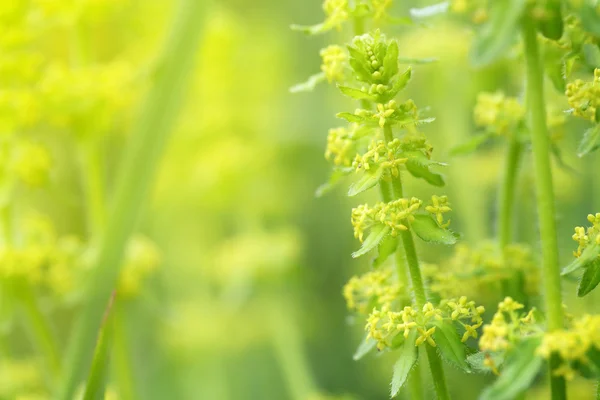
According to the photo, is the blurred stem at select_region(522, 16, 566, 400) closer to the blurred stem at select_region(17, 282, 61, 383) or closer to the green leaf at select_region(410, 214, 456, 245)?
the green leaf at select_region(410, 214, 456, 245)

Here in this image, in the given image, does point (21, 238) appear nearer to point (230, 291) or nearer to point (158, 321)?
point (230, 291)

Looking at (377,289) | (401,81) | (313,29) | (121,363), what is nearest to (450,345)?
(377,289)

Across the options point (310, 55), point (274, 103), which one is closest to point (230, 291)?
point (274, 103)

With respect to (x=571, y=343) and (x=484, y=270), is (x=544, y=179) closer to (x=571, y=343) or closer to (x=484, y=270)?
(x=571, y=343)

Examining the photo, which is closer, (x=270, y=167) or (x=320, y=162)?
(x=270, y=167)

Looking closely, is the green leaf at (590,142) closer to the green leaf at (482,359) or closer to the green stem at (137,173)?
the green leaf at (482,359)

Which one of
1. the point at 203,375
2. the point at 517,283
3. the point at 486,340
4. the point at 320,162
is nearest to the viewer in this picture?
the point at 486,340
